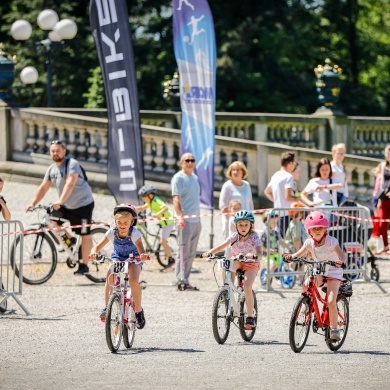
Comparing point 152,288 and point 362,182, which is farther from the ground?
point 362,182

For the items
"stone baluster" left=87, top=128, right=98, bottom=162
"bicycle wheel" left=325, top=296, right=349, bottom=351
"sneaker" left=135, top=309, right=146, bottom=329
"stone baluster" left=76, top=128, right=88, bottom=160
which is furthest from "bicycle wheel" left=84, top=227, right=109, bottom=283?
"stone baluster" left=76, top=128, right=88, bottom=160

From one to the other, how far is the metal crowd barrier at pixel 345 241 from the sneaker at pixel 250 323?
163 inches

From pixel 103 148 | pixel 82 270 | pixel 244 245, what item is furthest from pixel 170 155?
pixel 244 245

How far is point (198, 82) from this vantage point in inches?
781

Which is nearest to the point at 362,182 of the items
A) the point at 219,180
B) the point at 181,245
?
the point at 219,180

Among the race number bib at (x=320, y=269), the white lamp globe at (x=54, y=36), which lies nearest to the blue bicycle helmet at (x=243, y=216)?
the race number bib at (x=320, y=269)

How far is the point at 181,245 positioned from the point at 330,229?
1.90 metres

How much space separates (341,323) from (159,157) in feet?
42.5

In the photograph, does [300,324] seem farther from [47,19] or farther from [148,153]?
[47,19]

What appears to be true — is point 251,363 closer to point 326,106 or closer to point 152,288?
point 152,288

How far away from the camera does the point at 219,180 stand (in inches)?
1005

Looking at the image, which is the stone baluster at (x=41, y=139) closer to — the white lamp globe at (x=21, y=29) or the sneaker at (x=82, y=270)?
the white lamp globe at (x=21, y=29)

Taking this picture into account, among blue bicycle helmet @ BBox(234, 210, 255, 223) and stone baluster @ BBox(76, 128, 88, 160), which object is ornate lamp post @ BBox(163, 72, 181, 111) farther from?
blue bicycle helmet @ BBox(234, 210, 255, 223)

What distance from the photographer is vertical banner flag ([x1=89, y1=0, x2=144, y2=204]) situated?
1878 cm
